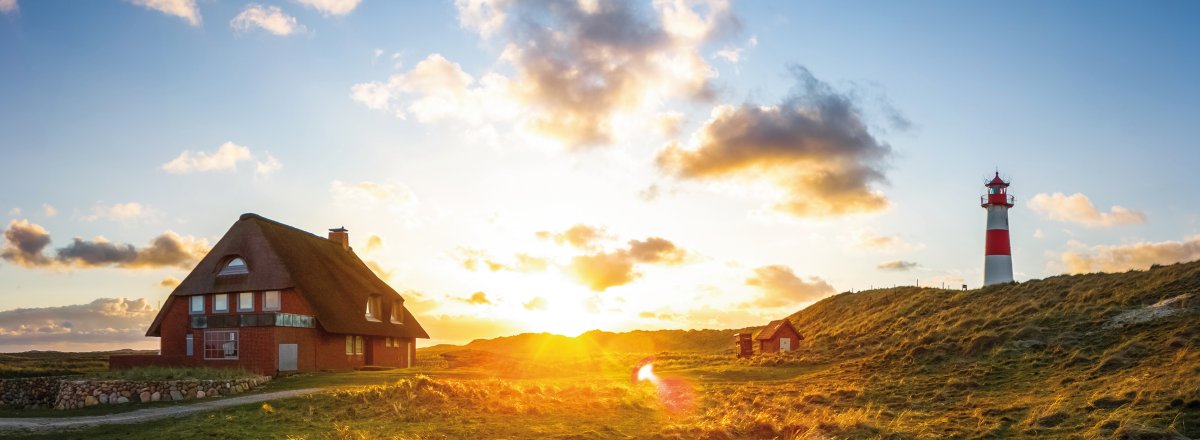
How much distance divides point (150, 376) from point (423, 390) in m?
15.9

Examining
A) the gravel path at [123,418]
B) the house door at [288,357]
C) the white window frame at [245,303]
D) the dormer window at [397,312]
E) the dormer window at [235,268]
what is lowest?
the gravel path at [123,418]

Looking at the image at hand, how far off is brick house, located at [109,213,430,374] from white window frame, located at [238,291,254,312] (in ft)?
0.18

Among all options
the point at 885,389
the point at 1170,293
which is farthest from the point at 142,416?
the point at 1170,293

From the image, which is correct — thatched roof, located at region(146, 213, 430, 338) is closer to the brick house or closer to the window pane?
the brick house

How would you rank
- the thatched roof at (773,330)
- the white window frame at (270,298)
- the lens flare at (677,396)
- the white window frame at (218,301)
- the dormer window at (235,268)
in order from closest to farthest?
the lens flare at (677,396) < the white window frame at (270,298) < the white window frame at (218,301) < the dormer window at (235,268) < the thatched roof at (773,330)

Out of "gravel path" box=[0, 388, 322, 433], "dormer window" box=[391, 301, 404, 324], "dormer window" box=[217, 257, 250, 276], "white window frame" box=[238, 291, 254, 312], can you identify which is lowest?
"gravel path" box=[0, 388, 322, 433]

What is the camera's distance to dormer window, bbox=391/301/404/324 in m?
54.0

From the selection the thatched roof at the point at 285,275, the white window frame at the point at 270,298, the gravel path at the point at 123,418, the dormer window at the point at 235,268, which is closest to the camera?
the gravel path at the point at 123,418

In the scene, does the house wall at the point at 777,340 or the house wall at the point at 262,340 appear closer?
the house wall at the point at 262,340

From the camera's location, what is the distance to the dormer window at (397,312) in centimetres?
5396

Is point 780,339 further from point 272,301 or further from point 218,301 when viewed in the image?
point 218,301

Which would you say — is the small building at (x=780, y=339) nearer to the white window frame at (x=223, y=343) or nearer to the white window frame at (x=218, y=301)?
the white window frame at (x=223, y=343)

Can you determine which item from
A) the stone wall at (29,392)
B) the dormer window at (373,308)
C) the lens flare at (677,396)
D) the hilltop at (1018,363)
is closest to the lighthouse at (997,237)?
the hilltop at (1018,363)

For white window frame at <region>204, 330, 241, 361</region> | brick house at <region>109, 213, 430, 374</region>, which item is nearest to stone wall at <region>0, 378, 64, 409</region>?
brick house at <region>109, 213, 430, 374</region>
